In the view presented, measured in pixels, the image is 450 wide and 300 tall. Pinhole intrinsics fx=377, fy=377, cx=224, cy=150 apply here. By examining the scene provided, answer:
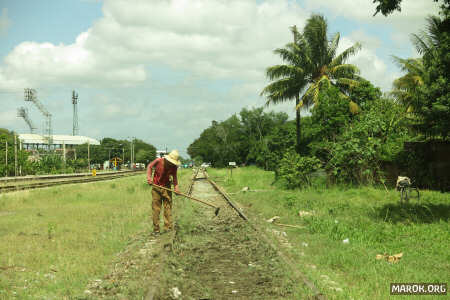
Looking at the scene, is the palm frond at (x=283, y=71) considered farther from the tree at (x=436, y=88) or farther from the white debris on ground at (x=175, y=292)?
the white debris on ground at (x=175, y=292)

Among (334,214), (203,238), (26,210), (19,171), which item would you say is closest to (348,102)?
(334,214)

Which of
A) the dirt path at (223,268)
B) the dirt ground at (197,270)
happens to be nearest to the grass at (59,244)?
the dirt ground at (197,270)

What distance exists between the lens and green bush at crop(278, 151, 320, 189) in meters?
19.5

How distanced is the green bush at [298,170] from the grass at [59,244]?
27.5ft

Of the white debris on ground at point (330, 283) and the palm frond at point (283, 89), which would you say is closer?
the white debris on ground at point (330, 283)

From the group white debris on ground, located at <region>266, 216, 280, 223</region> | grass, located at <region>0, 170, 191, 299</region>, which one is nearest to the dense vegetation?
white debris on ground, located at <region>266, 216, 280, 223</region>

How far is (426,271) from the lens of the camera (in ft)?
20.1

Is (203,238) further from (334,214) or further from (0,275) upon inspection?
(334,214)

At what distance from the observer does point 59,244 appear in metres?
8.05

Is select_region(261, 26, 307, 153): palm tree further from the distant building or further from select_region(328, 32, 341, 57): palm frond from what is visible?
the distant building

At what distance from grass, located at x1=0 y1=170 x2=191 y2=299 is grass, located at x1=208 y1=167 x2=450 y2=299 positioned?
140 inches

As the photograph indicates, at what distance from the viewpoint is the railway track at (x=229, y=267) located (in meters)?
5.14

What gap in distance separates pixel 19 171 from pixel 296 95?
115ft

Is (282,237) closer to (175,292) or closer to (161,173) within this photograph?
(161,173)
